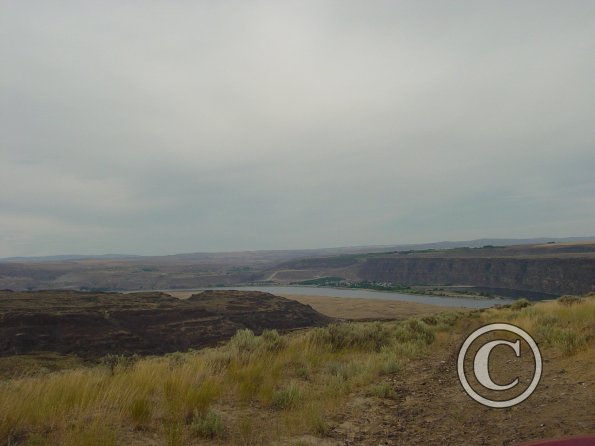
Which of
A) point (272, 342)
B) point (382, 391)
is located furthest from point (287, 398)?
point (272, 342)

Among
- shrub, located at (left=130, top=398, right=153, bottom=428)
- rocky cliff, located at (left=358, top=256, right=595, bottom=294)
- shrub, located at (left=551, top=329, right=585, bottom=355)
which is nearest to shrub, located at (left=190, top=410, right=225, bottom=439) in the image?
shrub, located at (left=130, top=398, right=153, bottom=428)

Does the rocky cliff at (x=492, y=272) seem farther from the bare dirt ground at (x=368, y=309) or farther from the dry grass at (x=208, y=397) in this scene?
the dry grass at (x=208, y=397)

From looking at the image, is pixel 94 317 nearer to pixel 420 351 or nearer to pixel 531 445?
pixel 420 351

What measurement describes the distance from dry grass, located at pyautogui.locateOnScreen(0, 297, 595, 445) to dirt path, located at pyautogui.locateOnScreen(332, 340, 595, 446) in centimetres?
44

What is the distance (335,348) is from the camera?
11.9 m

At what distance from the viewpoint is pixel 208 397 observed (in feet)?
21.0

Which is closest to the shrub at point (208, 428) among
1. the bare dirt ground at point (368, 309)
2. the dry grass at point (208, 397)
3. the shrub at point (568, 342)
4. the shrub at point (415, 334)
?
the dry grass at point (208, 397)

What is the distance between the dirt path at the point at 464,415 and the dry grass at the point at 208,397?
0.44m

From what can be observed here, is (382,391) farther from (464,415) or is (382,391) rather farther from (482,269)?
(482,269)

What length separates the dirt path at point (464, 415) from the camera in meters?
5.00

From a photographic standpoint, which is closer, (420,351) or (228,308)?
(420,351)

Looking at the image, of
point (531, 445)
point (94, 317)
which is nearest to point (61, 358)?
point (94, 317)

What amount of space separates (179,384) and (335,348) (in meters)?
6.07

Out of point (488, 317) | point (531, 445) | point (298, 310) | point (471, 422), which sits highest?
point (531, 445)
